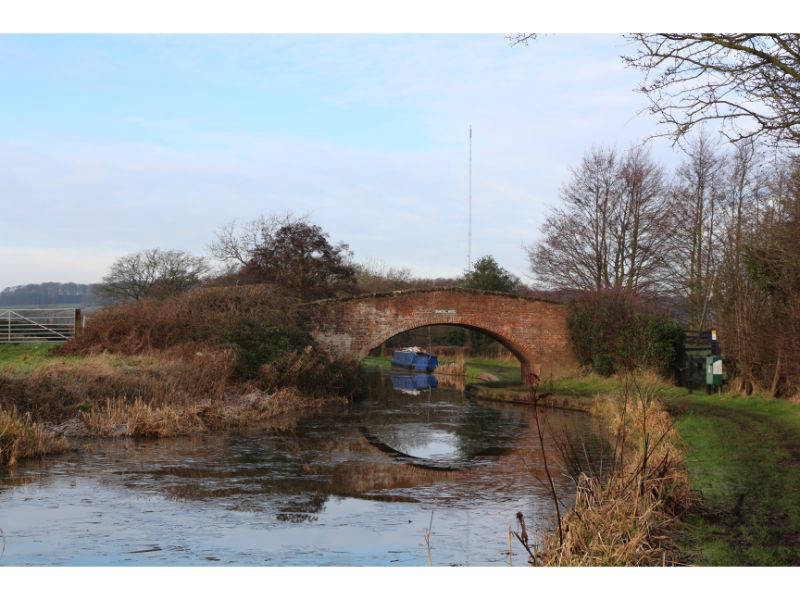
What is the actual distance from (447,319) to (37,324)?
1298cm

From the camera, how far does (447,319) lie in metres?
26.2

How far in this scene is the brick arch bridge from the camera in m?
25.3

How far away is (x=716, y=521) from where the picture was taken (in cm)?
766

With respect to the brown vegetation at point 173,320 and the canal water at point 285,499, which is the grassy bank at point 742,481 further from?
the brown vegetation at point 173,320

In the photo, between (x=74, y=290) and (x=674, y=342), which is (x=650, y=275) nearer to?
(x=674, y=342)

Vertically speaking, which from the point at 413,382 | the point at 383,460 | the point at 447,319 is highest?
the point at 447,319

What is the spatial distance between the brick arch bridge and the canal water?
30.0ft

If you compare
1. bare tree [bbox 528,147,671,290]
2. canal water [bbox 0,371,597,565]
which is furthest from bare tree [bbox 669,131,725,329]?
canal water [bbox 0,371,597,565]

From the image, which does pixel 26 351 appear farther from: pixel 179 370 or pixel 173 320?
pixel 179 370

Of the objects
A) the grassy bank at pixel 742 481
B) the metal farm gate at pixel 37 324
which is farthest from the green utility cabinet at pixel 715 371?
the metal farm gate at pixel 37 324

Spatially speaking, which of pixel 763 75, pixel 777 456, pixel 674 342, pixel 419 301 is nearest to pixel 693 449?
pixel 777 456

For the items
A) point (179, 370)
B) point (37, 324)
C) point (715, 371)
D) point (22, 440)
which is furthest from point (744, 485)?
point (37, 324)

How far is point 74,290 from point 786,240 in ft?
94.9

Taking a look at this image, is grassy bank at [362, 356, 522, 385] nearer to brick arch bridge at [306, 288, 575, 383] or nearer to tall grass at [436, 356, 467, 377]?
tall grass at [436, 356, 467, 377]
